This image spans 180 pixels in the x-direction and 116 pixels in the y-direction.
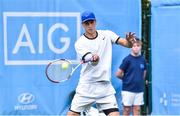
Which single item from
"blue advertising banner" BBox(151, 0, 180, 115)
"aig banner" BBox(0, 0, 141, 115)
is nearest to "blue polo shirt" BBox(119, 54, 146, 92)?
"blue advertising banner" BBox(151, 0, 180, 115)

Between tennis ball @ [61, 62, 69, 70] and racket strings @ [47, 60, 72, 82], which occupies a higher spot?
tennis ball @ [61, 62, 69, 70]

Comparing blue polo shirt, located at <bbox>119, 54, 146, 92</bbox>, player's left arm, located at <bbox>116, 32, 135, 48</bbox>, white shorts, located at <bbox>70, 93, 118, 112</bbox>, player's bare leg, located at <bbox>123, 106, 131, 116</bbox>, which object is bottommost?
player's bare leg, located at <bbox>123, 106, 131, 116</bbox>

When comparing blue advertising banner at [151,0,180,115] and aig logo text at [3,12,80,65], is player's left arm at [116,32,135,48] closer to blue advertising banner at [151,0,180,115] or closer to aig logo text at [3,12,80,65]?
blue advertising banner at [151,0,180,115]

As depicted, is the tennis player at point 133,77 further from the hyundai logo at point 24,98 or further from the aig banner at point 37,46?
the hyundai logo at point 24,98

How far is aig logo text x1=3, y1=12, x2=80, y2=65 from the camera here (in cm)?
1115

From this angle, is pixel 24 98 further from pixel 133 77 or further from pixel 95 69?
pixel 95 69

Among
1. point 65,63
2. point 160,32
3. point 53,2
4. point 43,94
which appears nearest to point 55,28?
point 53,2

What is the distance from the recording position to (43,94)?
37.1 feet

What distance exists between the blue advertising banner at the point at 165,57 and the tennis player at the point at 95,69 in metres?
3.71

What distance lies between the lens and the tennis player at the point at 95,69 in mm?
7520

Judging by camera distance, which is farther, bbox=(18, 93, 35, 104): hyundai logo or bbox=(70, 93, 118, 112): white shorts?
bbox=(18, 93, 35, 104): hyundai logo

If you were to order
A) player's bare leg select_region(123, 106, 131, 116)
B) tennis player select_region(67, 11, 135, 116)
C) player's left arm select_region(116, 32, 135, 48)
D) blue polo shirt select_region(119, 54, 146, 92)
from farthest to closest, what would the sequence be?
player's bare leg select_region(123, 106, 131, 116), blue polo shirt select_region(119, 54, 146, 92), tennis player select_region(67, 11, 135, 116), player's left arm select_region(116, 32, 135, 48)

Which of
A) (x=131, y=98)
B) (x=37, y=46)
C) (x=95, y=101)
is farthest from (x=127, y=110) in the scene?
(x=95, y=101)

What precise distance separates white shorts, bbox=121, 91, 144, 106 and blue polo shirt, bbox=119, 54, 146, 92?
0.07m
